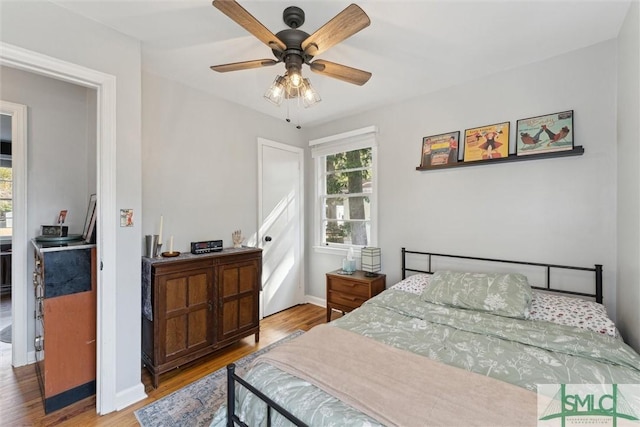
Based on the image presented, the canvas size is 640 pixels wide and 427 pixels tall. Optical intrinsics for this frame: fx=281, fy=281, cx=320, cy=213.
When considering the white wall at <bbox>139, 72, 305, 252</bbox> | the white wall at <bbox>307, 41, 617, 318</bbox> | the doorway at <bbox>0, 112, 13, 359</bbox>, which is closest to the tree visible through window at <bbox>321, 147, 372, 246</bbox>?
the white wall at <bbox>307, 41, 617, 318</bbox>

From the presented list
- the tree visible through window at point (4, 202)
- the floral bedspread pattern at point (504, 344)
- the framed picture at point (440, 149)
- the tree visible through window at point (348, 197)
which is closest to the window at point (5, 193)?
the tree visible through window at point (4, 202)

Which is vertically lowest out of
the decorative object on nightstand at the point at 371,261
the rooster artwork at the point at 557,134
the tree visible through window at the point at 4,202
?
the decorative object on nightstand at the point at 371,261

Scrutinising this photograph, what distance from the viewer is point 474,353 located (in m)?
1.49

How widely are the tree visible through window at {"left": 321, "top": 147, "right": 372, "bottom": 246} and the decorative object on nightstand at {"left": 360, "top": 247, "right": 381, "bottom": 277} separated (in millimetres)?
309

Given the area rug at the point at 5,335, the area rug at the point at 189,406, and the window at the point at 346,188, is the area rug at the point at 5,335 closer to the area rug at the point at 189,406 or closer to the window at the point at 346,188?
the area rug at the point at 189,406

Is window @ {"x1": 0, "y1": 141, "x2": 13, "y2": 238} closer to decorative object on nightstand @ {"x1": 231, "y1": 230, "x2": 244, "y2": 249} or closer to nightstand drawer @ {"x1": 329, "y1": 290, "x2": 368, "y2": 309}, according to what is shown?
decorative object on nightstand @ {"x1": 231, "y1": 230, "x2": 244, "y2": 249}

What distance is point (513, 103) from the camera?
2.47 m

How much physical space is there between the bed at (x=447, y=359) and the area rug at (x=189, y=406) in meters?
0.68

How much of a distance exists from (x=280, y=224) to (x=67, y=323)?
2.27 m

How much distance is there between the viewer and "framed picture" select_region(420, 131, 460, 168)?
9.12ft

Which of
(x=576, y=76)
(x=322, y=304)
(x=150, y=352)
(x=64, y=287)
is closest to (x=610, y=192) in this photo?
(x=576, y=76)

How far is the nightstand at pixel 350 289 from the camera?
2998mm

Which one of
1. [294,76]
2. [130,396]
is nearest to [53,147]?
[130,396]

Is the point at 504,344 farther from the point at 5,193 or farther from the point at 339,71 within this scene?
the point at 5,193
